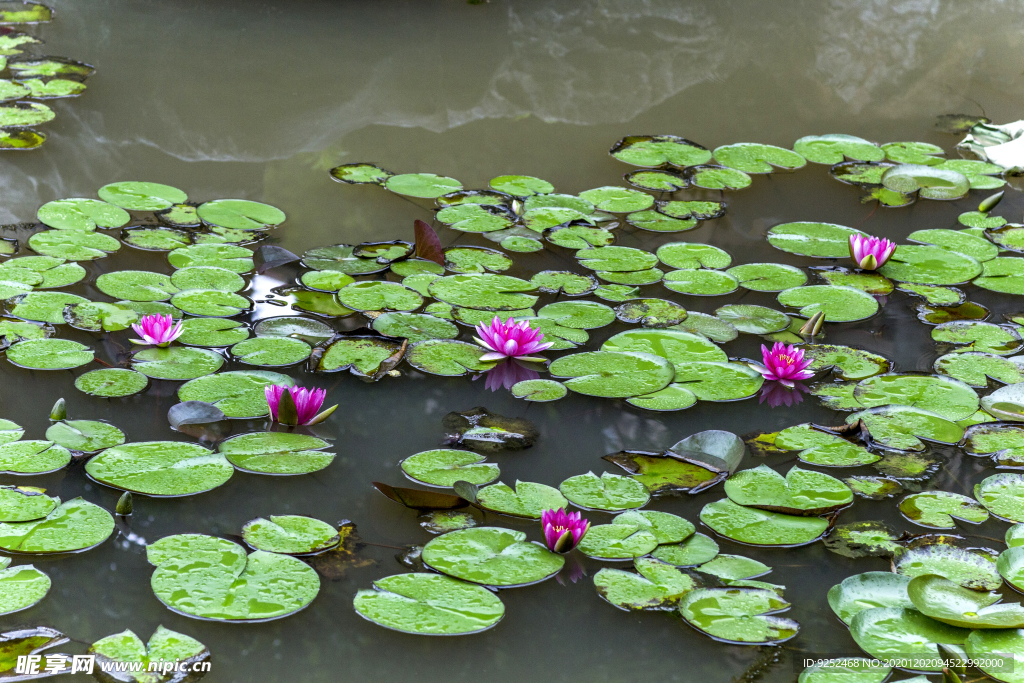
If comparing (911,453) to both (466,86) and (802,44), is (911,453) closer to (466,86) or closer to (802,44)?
(466,86)

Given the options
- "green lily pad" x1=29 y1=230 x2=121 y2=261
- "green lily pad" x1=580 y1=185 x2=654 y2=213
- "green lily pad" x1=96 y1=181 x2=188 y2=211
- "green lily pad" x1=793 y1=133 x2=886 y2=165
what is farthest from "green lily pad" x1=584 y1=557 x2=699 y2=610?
"green lily pad" x1=793 y1=133 x2=886 y2=165

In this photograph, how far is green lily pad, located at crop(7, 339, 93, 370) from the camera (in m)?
2.05

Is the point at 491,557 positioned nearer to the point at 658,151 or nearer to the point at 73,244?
the point at 73,244

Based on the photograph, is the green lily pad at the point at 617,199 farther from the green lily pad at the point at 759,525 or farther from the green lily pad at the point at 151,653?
the green lily pad at the point at 151,653

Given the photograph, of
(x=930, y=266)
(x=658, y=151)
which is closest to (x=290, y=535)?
(x=930, y=266)

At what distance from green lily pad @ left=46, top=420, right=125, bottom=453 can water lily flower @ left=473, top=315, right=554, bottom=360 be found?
91 cm

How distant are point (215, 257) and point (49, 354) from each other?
61 centimetres

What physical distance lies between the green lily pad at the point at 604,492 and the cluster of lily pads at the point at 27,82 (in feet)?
9.34

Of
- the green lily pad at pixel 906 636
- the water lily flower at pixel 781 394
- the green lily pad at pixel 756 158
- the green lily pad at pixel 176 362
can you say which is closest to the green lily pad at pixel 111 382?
the green lily pad at pixel 176 362

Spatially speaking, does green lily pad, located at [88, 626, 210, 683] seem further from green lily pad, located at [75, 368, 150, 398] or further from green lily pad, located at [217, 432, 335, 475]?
green lily pad, located at [75, 368, 150, 398]

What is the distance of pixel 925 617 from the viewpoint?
1482mm

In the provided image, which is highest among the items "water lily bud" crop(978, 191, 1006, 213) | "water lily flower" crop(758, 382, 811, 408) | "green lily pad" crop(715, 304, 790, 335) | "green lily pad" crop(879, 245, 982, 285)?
"water lily bud" crop(978, 191, 1006, 213)

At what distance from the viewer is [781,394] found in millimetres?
2117

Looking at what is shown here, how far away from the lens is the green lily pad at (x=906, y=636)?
141cm
